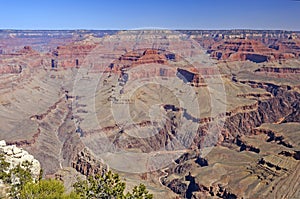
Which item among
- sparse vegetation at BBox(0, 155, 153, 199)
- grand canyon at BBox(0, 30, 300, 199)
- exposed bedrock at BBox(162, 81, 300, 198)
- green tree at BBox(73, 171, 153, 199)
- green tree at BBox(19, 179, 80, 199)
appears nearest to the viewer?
green tree at BBox(19, 179, 80, 199)

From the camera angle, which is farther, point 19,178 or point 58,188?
point 19,178

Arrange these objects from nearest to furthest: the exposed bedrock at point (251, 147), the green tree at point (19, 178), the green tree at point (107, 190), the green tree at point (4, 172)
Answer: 1. the green tree at point (107, 190)
2. the green tree at point (19, 178)
3. the green tree at point (4, 172)
4. the exposed bedrock at point (251, 147)

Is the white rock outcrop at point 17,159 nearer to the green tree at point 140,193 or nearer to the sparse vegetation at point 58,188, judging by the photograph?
the sparse vegetation at point 58,188

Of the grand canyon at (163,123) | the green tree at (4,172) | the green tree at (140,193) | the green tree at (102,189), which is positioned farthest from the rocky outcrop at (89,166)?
the green tree at (140,193)

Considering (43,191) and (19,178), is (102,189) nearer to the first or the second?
(43,191)

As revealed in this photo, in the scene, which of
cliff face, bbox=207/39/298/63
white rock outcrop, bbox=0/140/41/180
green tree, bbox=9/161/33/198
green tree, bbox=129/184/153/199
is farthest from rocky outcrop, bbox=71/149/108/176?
cliff face, bbox=207/39/298/63

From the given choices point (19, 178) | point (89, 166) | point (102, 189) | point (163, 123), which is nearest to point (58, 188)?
point (102, 189)

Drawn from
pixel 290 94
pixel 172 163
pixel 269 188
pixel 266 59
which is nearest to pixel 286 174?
pixel 269 188

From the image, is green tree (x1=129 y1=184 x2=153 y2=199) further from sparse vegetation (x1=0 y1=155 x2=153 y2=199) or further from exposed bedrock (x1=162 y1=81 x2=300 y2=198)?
exposed bedrock (x1=162 y1=81 x2=300 y2=198)
